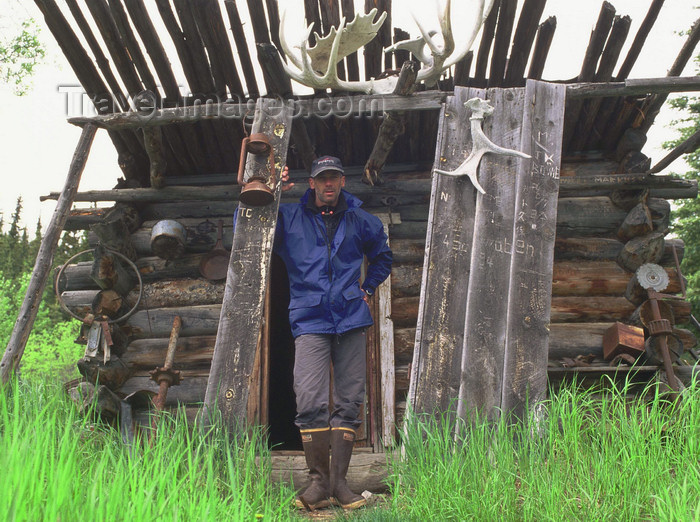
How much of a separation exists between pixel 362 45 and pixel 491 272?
2.24 meters

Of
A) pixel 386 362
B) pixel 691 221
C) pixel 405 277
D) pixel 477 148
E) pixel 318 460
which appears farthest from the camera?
pixel 691 221

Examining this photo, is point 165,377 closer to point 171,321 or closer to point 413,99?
point 171,321

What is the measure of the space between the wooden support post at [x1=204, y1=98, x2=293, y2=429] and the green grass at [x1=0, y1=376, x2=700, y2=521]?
0.29 meters

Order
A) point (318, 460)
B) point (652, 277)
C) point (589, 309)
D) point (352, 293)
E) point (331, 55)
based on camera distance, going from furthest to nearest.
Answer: point (589, 309) < point (652, 277) < point (331, 55) < point (352, 293) < point (318, 460)

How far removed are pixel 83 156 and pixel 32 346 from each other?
965 inches

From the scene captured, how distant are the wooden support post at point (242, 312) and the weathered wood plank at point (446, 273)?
3.68ft

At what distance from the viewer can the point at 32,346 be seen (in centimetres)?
2631

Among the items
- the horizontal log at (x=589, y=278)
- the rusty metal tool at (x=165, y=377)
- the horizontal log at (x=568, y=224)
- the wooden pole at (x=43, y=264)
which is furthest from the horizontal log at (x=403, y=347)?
the wooden pole at (x=43, y=264)

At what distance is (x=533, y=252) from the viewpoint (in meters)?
4.45

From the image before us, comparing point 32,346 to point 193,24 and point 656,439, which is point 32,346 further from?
point 656,439

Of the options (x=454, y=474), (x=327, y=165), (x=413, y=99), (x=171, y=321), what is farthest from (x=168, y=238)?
(x=454, y=474)

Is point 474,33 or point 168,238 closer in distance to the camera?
point 474,33

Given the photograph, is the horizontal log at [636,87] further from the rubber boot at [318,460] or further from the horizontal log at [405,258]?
the rubber boot at [318,460]

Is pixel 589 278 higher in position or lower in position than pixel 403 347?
higher
